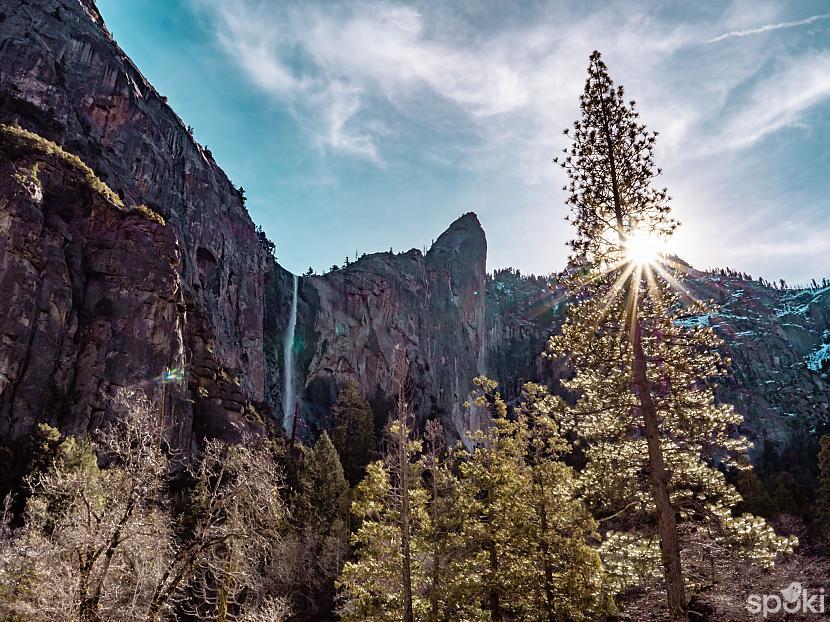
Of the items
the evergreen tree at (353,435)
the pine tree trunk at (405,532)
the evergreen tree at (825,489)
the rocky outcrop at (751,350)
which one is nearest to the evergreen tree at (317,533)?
the evergreen tree at (353,435)

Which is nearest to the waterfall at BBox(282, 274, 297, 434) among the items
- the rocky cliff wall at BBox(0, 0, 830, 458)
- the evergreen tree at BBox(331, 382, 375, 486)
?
the rocky cliff wall at BBox(0, 0, 830, 458)

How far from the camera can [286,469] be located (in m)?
39.8

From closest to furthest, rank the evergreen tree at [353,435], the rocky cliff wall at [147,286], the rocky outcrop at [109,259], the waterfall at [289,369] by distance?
the rocky outcrop at [109,259] < the rocky cliff wall at [147,286] < the evergreen tree at [353,435] < the waterfall at [289,369]

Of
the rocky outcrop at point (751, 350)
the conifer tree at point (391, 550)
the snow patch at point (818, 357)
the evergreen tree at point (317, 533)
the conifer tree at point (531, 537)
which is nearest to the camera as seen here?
the conifer tree at point (531, 537)

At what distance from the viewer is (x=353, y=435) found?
50188 millimetres

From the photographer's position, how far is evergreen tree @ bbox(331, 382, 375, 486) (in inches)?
1859

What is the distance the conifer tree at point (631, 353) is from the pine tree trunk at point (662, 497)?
23 mm

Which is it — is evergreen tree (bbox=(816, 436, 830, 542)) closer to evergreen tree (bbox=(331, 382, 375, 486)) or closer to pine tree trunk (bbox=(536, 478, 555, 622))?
pine tree trunk (bbox=(536, 478, 555, 622))

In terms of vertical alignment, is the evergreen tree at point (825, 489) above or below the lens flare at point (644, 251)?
below

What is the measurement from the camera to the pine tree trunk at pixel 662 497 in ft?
26.8

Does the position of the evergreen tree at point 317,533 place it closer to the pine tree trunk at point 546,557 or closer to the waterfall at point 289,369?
the pine tree trunk at point 546,557

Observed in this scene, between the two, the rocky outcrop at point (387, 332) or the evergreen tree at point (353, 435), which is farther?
the rocky outcrop at point (387, 332)

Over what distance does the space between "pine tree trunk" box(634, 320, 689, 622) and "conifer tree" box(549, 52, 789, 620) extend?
2 centimetres

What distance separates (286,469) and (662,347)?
119 ft
